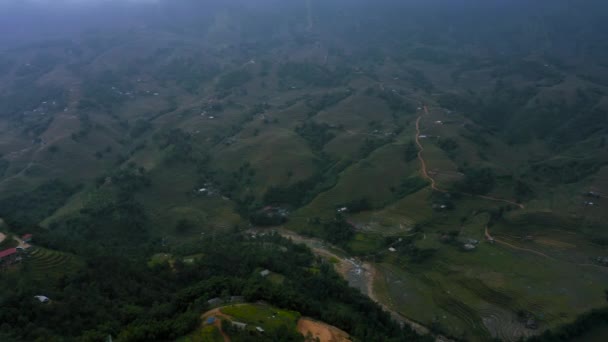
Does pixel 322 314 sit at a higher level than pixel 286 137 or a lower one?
higher

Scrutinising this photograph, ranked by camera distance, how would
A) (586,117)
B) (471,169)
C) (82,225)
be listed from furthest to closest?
1. (586,117)
2. (471,169)
3. (82,225)

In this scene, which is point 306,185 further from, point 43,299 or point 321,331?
point 43,299

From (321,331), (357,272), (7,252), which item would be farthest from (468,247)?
(7,252)

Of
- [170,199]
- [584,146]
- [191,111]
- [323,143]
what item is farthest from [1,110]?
[584,146]

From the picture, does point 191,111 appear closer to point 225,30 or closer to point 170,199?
point 170,199

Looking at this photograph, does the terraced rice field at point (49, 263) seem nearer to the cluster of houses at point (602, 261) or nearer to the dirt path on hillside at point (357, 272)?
the dirt path on hillside at point (357, 272)

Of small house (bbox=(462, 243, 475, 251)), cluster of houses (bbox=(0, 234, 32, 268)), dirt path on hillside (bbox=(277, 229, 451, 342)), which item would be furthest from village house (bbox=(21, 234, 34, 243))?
small house (bbox=(462, 243, 475, 251))

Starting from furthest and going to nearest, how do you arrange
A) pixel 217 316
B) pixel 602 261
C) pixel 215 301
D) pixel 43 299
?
pixel 602 261 → pixel 215 301 → pixel 43 299 → pixel 217 316

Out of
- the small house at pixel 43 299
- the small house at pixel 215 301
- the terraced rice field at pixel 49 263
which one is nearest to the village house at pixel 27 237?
the terraced rice field at pixel 49 263

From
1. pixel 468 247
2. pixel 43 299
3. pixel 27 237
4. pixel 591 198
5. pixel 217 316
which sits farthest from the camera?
pixel 591 198
